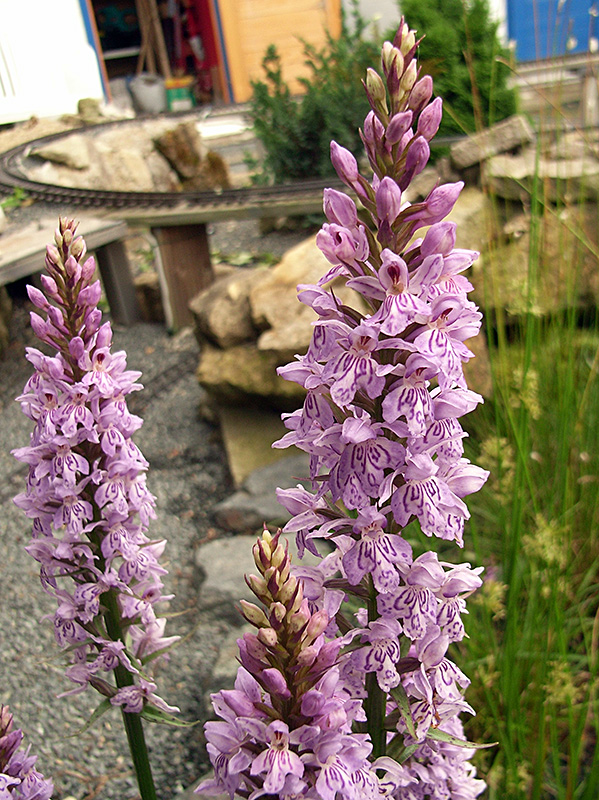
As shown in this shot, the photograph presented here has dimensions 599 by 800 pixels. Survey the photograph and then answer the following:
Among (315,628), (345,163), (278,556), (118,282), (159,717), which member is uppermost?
(345,163)

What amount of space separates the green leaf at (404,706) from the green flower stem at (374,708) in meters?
0.04

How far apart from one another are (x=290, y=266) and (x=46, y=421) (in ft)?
10.6

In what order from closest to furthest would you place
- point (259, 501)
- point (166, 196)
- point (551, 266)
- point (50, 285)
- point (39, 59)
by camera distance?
point (50, 285) < point (259, 501) < point (551, 266) < point (39, 59) < point (166, 196)

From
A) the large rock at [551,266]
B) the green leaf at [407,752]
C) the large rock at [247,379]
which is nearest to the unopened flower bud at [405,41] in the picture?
the green leaf at [407,752]

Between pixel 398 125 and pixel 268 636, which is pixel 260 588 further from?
pixel 398 125

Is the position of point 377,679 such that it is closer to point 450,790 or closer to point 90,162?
point 450,790

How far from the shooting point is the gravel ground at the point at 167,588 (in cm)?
271

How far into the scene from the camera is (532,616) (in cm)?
258

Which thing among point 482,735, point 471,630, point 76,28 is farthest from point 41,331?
point 76,28

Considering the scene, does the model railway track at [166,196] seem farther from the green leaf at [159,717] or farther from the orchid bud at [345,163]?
the orchid bud at [345,163]

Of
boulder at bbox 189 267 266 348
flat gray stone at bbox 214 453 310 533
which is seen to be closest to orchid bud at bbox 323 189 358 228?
flat gray stone at bbox 214 453 310 533

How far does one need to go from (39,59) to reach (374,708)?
20.1ft

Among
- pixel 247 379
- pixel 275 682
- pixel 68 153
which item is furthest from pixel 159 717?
pixel 68 153

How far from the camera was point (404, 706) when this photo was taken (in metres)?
1.26
